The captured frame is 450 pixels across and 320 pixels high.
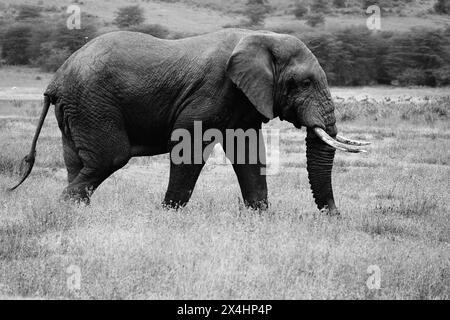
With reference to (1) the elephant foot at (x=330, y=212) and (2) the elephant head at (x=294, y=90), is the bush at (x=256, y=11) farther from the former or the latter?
(1) the elephant foot at (x=330, y=212)

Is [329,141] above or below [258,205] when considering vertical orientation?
above

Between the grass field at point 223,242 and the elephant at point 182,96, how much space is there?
50 cm

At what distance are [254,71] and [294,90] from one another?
0.57m

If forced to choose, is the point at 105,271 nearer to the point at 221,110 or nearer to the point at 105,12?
Result: the point at 221,110

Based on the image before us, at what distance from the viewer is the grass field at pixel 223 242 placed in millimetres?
5730

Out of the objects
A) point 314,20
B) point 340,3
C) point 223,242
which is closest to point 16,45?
point 314,20

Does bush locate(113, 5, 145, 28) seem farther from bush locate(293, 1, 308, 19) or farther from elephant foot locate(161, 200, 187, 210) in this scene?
elephant foot locate(161, 200, 187, 210)

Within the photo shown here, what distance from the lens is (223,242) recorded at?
266 inches

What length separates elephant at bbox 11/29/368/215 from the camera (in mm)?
8312

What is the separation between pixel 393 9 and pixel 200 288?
68.2 metres

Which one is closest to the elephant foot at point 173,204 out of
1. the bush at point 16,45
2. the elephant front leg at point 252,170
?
the elephant front leg at point 252,170

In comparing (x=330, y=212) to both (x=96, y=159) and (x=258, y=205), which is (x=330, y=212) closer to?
(x=258, y=205)

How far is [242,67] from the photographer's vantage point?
8148 millimetres
